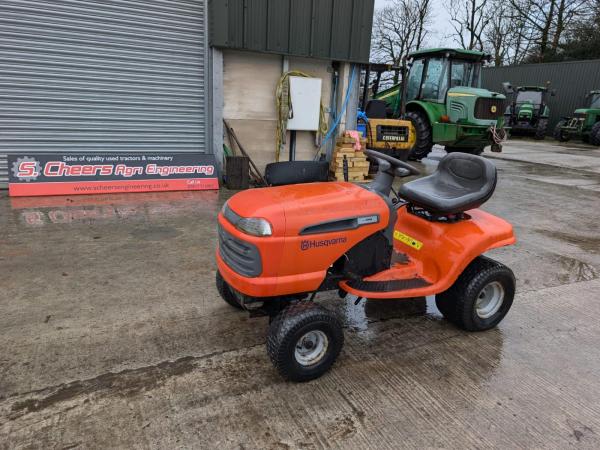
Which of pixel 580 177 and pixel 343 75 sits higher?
pixel 343 75

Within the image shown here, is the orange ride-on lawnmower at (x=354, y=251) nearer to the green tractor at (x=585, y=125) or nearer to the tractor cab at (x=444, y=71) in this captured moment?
the tractor cab at (x=444, y=71)

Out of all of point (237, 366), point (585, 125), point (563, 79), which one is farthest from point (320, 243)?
point (563, 79)

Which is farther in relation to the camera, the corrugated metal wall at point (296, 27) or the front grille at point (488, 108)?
the front grille at point (488, 108)

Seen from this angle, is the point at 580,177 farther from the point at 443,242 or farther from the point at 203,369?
the point at 203,369

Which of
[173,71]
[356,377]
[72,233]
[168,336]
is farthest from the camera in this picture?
[173,71]

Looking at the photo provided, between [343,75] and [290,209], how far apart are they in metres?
6.30

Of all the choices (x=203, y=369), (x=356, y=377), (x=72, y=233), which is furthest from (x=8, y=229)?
(x=356, y=377)

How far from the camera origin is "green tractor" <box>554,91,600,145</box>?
17641 mm

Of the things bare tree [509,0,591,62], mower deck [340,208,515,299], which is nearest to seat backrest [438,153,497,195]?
mower deck [340,208,515,299]

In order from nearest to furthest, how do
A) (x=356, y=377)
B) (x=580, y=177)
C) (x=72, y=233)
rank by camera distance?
1. (x=356, y=377)
2. (x=72, y=233)
3. (x=580, y=177)

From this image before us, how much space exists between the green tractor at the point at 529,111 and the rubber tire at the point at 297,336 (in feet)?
67.8

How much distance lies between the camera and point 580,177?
10.1 metres

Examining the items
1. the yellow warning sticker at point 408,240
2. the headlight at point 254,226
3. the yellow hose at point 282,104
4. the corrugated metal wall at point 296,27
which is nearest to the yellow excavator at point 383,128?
the corrugated metal wall at point 296,27

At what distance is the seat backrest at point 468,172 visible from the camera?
9.76 ft
